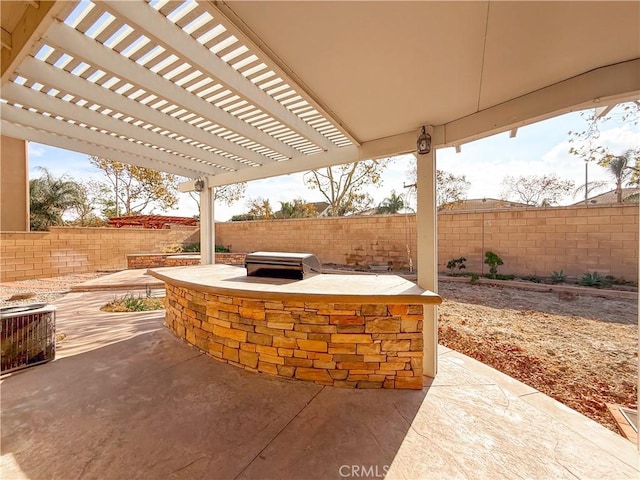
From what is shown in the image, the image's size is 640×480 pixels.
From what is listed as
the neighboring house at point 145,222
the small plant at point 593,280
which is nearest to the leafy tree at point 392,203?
the small plant at point 593,280

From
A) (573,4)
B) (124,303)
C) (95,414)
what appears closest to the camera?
(573,4)

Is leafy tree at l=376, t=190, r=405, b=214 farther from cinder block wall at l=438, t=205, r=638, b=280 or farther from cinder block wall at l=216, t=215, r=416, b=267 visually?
cinder block wall at l=438, t=205, r=638, b=280

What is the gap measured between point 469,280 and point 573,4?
8295 mm

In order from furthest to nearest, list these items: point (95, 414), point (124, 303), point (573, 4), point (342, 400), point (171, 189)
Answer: point (171, 189)
point (124, 303)
point (342, 400)
point (95, 414)
point (573, 4)

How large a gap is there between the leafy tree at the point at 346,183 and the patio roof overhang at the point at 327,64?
485 inches

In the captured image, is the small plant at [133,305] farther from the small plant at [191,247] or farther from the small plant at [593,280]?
the small plant at [593,280]

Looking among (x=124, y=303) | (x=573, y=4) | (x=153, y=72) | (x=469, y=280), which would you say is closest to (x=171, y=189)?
Answer: (x=124, y=303)

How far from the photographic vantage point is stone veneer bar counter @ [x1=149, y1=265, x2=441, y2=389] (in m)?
2.40

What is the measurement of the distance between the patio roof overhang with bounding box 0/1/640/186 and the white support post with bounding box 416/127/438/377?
343 mm

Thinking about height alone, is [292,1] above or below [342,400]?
above

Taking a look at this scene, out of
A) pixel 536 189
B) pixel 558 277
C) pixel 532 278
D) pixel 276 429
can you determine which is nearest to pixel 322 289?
pixel 276 429

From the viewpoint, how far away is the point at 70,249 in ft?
29.8

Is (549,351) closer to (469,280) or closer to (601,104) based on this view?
(601,104)

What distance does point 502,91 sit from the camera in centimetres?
219
